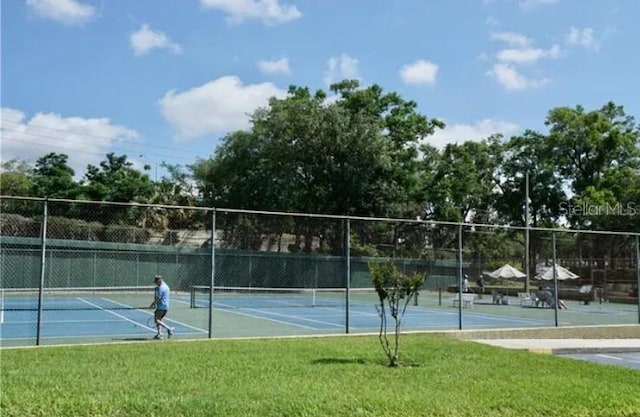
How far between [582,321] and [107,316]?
52.1ft

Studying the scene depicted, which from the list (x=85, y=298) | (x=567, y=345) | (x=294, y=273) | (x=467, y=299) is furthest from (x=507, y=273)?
(x=85, y=298)

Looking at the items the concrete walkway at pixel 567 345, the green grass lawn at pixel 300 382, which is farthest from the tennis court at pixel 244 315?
the green grass lawn at pixel 300 382

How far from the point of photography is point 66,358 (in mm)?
11281

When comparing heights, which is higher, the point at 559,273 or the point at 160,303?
the point at 559,273

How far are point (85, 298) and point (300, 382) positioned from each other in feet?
85.8

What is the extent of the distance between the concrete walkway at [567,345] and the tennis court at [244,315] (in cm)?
184

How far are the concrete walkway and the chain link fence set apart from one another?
186 centimetres

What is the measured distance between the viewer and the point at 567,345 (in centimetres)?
1606

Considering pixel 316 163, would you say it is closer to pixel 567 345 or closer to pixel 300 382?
pixel 567 345

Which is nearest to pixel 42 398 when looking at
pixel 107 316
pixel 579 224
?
pixel 107 316

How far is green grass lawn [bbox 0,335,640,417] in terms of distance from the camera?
7.77 m

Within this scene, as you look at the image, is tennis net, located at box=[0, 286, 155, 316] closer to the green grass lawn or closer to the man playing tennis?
the man playing tennis

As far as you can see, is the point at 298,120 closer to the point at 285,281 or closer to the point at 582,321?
the point at 285,281

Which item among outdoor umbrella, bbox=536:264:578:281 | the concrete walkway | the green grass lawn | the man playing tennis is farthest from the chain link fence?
the green grass lawn
